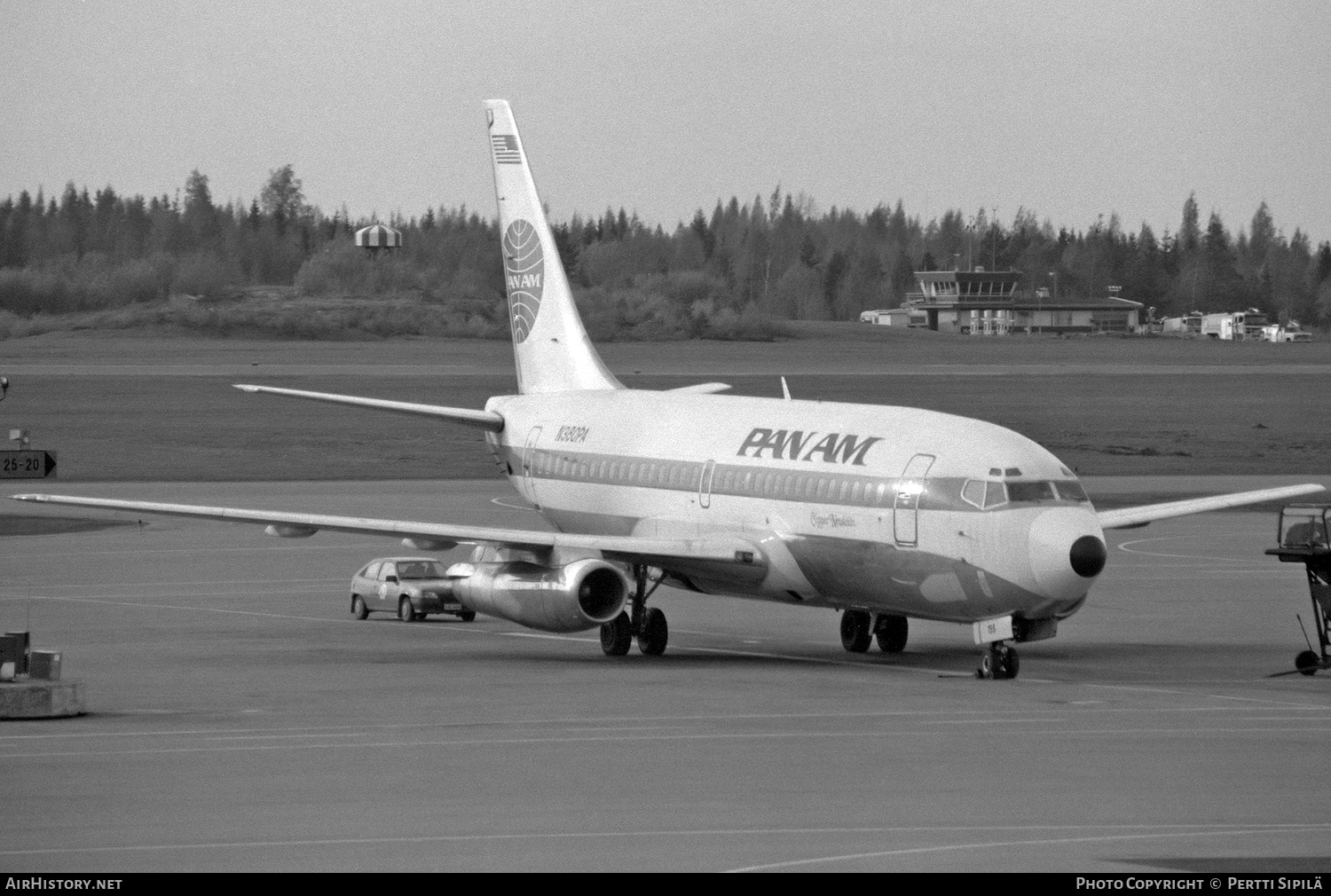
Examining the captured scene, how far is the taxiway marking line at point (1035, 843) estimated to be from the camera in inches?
742

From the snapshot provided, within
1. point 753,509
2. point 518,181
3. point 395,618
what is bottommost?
point 395,618

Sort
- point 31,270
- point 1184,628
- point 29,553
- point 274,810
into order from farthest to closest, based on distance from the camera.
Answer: point 31,270, point 29,553, point 1184,628, point 274,810

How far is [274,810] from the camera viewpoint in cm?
2158

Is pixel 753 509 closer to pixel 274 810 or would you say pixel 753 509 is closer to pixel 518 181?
pixel 518 181

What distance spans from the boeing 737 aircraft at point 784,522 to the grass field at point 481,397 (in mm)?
45897

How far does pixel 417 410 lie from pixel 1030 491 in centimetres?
1481

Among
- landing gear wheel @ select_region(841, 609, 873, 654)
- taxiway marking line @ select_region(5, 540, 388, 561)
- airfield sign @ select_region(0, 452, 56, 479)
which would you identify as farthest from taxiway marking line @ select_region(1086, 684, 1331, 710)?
taxiway marking line @ select_region(5, 540, 388, 561)

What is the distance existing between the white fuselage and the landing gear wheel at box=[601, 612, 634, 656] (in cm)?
129

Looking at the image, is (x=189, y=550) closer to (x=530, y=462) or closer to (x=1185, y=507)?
(x=530, y=462)

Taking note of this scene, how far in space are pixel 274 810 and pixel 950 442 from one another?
16138mm

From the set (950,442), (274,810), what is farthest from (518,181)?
(274,810)

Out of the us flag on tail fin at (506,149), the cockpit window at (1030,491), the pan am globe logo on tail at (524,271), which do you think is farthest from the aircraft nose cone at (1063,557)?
the us flag on tail fin at (506,149)

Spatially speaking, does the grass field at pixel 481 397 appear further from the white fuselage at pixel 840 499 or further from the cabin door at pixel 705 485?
the cabin door at pixel 705 485

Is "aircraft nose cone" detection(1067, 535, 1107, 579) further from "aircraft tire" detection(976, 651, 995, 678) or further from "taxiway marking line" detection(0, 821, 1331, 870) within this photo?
"taxiway marking line" detection(0, 821, 1331, 870)
